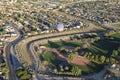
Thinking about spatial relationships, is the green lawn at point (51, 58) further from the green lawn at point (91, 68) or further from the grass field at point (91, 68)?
the grass field at point (91, 68)

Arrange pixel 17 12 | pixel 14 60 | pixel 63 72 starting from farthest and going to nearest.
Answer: pixel 17 12 → pixel 14 60 → pixel 63 72

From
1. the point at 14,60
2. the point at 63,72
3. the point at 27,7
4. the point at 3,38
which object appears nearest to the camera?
the point at 63,72

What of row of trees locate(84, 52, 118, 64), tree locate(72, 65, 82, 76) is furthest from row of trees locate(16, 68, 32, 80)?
row of trees locate(84, 52, 118, 64)

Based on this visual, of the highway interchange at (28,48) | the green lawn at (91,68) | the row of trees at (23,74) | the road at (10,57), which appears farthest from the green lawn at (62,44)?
the row of trees at (23,74)

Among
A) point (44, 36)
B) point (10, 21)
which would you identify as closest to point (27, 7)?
point (10, 21)

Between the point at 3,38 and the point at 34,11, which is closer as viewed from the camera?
the point at 3,38

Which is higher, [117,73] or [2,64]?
[2,64]

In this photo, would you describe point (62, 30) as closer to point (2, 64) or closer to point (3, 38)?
point (3, 38)

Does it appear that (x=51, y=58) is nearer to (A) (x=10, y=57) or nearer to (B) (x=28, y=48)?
(B) (x=28, y=48)
